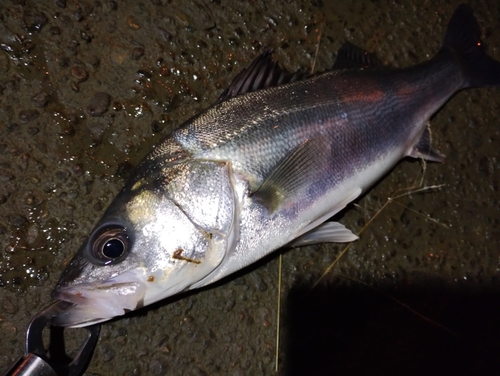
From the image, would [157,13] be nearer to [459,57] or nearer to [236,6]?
[236,6]

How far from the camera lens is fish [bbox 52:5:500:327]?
1561 mm

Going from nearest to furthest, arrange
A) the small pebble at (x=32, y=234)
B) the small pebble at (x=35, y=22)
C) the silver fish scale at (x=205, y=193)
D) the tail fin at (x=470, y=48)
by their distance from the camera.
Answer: the silver fish scale at (x=205, y=193) → the small pebble at (x=32, y=234) → the small pebble at (x=35, y=22) → the tail fin at (x=470, y=48)

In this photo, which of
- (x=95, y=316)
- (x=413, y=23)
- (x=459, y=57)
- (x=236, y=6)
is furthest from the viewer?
(x=413, y=23)

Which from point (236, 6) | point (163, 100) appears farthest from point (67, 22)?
point (236, 6)

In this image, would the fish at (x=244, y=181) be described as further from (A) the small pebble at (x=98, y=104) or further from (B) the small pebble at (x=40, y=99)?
(B) the small pebble at (x=40, y=99)

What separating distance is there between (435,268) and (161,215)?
1.93 metres

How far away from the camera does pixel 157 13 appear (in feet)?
7.20

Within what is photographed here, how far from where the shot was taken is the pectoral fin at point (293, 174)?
5.72 ft

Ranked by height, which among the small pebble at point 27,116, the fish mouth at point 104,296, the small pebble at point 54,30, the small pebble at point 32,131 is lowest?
the fish mouth at point 104,296

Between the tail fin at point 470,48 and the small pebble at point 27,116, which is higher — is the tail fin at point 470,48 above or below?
below

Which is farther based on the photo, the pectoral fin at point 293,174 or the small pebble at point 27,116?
the small pebble at point 27,116

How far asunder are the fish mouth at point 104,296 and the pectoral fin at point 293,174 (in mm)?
645

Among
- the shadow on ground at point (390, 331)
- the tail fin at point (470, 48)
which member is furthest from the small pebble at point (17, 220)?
the tail fin at point (470, 48)

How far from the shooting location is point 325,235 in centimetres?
210
